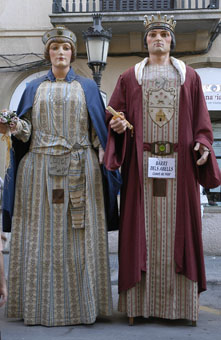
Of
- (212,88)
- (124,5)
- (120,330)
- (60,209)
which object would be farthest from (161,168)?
(124,5)

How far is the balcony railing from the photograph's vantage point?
30.7ft

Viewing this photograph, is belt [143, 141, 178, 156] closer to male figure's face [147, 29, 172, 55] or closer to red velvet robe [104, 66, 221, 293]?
red velvet robe [104, 66, 221, 293]

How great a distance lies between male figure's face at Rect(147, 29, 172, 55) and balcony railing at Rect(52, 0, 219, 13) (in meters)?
5.10

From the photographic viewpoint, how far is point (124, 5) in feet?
31.6

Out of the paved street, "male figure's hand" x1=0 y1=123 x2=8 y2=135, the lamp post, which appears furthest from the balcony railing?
the paved street

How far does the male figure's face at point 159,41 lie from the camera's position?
4340 mm

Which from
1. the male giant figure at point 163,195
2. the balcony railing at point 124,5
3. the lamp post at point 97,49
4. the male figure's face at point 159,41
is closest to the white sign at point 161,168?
the male giant figure at point 163,195

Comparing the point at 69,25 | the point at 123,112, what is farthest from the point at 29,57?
the point at 123,112

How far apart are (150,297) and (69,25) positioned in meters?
5.83

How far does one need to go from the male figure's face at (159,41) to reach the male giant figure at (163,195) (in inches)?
0.5

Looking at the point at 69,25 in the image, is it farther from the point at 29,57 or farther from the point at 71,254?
the point at 71,254

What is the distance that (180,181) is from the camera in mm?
4258

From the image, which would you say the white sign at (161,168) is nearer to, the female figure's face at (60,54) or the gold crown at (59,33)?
the female figure's face at (60,54)

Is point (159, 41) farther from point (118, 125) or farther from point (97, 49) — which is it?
point (97, 49)
